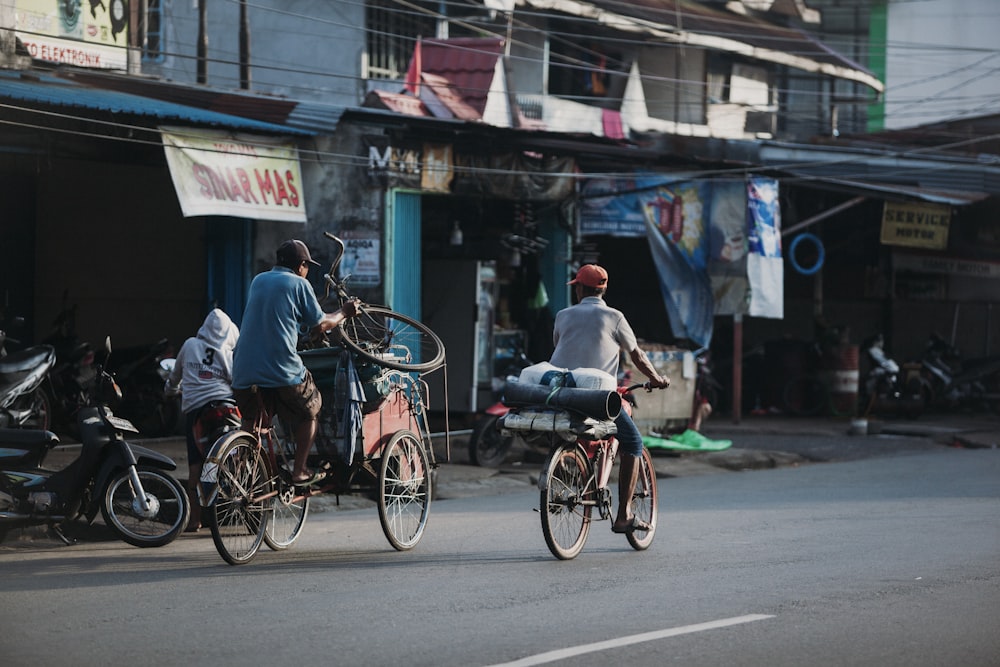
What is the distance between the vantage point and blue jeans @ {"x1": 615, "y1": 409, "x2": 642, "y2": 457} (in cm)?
809

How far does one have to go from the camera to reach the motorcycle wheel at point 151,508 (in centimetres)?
852

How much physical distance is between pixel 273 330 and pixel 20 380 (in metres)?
5.48

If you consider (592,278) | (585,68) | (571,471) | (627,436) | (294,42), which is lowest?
(571,471)

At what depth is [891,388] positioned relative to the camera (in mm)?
20109

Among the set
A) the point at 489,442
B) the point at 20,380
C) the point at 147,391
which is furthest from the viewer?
the point at 147,391

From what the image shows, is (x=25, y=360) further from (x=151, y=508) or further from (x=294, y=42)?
(x=294, y=42)

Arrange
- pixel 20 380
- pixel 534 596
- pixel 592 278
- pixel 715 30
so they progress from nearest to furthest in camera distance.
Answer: pixel 534 596 < pixel 592 278 < pixel 20 380 < pixel 715 30

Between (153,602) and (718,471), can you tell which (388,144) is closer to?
(718,471)

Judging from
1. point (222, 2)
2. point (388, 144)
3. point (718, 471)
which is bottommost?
point (718, 471)

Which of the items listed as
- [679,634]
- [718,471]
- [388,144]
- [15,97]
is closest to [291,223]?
[388,144]

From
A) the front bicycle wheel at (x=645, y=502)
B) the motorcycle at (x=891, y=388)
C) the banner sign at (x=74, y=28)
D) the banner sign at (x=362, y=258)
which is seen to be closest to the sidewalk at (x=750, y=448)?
the motorcycle at (x=891, y=388)

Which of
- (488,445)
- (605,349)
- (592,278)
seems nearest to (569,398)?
(605,349)

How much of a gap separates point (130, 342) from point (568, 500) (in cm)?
1165

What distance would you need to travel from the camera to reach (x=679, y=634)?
5.73 m
